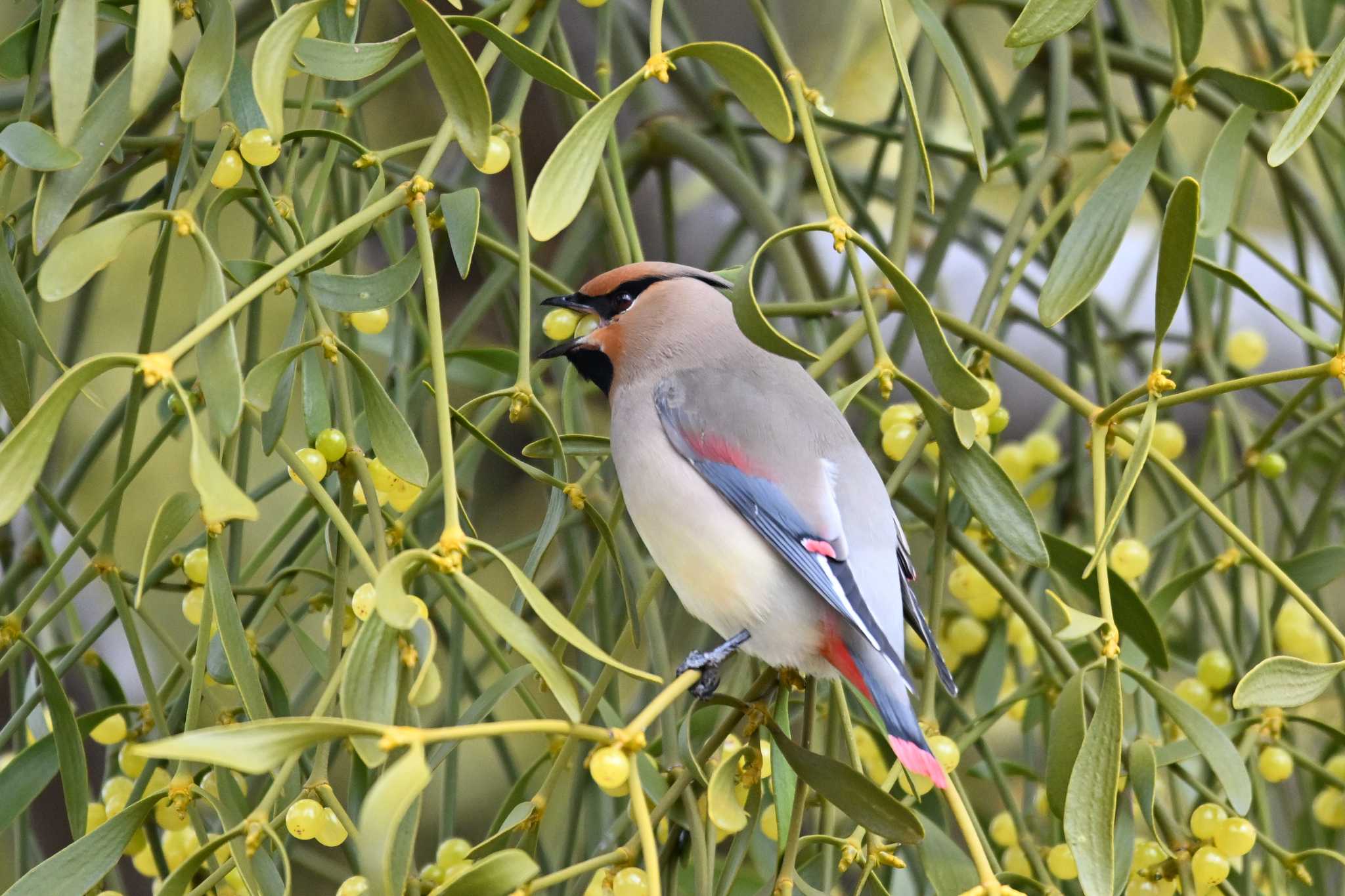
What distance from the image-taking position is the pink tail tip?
2.67 feet

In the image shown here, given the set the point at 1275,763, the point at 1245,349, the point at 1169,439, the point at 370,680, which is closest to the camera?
the point at 370,680

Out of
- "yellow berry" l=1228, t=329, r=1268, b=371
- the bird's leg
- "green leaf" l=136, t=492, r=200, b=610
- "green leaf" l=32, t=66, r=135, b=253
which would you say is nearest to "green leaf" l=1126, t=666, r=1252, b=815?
the bird's leg

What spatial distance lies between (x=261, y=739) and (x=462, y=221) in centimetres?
36

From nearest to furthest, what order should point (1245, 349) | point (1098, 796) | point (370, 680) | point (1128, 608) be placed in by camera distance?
1. point (370, 680)
2. point (1098, 796)
3. point (1128, 608)
4. point (1245, 349)

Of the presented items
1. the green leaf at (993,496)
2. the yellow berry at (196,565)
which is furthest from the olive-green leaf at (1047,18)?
the yellow berry at (196,565)

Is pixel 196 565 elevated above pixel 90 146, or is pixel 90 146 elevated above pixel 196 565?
pixel 90 146

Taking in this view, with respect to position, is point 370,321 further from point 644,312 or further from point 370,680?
point 370,680

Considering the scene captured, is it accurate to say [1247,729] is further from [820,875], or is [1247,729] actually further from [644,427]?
[644,427]

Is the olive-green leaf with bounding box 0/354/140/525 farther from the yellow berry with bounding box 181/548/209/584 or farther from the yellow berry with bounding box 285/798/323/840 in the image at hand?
the yellow berry with bounding box 181/548/209/584

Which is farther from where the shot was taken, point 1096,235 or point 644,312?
point 644,312

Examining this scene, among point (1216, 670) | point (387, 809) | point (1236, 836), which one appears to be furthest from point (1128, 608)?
point (387, 809)

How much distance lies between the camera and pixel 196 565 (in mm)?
1051

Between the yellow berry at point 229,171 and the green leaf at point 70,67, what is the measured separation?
0.19 metres

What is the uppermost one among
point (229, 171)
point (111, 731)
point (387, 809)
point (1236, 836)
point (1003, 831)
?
point (229, 171)
